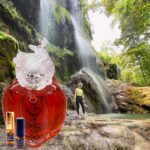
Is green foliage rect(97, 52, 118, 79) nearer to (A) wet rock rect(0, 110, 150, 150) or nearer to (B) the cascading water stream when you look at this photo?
(B) the cascading water stream

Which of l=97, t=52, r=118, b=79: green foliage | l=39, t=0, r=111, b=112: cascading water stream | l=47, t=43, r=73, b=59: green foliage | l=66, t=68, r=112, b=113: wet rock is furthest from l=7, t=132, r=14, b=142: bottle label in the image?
l=97, t=52, r=118, b=79: green foliage

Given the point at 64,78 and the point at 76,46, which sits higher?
the point at 76,46

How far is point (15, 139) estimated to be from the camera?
1.45 metres

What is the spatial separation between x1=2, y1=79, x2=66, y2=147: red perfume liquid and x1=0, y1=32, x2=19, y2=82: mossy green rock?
371 cm

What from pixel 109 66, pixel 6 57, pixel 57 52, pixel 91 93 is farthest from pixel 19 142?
pixel 109 66

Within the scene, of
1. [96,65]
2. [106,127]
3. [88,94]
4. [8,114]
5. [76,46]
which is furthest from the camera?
[96,65]

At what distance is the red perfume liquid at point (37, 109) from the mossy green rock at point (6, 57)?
12.2ft

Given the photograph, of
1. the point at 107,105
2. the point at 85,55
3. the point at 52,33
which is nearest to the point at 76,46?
the point at 85,55

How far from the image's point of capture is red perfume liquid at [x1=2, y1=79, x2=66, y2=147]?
1486mm

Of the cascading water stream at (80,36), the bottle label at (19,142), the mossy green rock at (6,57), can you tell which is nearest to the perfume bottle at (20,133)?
the bottle label at (19,142)

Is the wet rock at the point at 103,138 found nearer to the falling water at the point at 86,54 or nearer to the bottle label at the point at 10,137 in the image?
the bottle label at the point at 10,137

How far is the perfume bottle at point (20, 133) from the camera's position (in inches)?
54.9

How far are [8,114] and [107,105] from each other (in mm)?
10806

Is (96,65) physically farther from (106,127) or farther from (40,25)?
(106,127)
